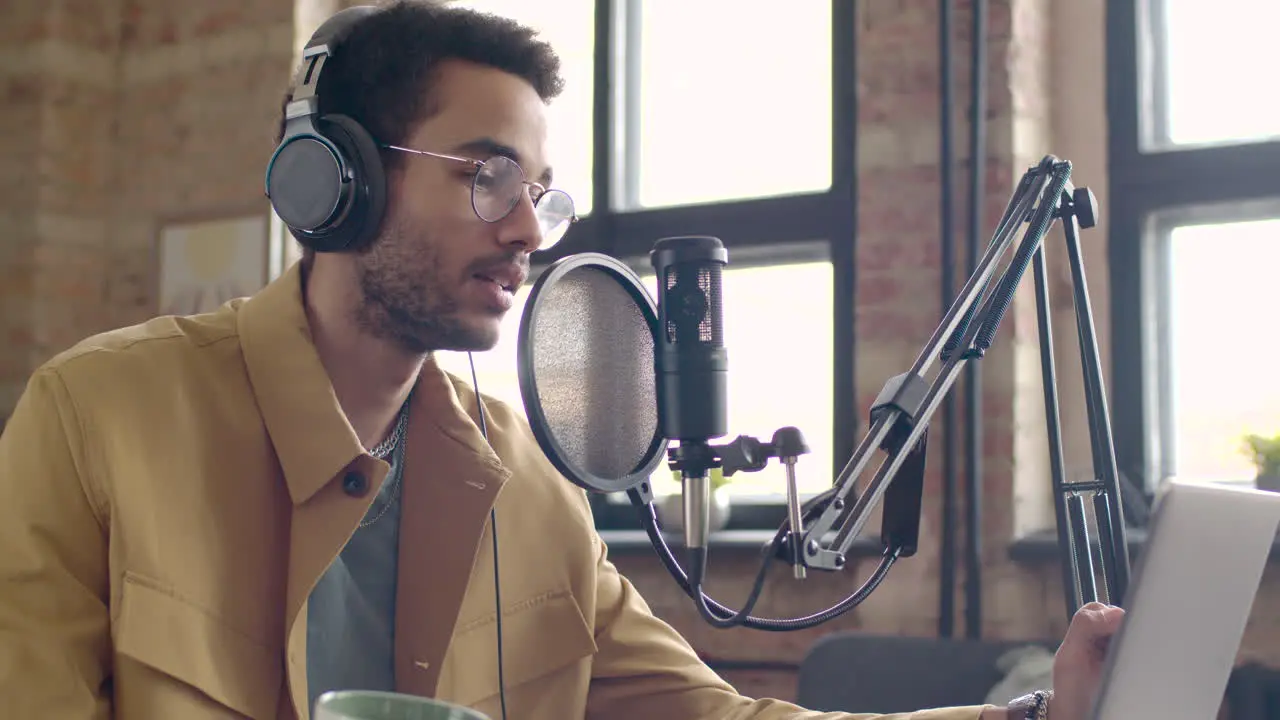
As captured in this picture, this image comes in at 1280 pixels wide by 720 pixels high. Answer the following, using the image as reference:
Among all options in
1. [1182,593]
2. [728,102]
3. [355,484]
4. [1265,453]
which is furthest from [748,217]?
[1182,593]

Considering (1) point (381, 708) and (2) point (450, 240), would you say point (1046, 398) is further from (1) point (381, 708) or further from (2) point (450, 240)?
(1) point (381, 708)

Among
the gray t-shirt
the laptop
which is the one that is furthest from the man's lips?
the laptop

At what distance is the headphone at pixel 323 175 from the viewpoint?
138cm

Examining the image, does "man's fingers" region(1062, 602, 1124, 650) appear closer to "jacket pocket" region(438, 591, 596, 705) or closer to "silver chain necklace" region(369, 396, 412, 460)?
"jacket pocket" region(438, 591, 596, 705)

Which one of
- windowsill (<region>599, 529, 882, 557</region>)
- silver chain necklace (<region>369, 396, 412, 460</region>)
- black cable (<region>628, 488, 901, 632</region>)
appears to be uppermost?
silver chain necklace (<region>369, 396, 412, 460</region>)

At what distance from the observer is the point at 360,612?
4.61 feet

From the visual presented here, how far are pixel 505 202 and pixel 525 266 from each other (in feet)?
0.24

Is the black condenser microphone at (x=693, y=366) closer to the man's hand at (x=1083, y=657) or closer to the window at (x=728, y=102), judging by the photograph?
the man's hand at (x=1083, y=657)

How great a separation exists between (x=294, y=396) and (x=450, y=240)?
0.25 metres

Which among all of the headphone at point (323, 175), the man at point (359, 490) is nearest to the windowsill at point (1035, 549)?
the man at point (359, 490)

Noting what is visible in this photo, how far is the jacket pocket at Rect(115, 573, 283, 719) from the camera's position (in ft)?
3.91

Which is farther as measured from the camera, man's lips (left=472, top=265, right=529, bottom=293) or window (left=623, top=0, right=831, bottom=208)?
window (left=623, top=0, right=831, bottom=208)

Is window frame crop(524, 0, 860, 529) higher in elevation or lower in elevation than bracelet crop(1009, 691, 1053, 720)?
higher

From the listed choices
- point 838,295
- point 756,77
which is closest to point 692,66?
point 756,77
